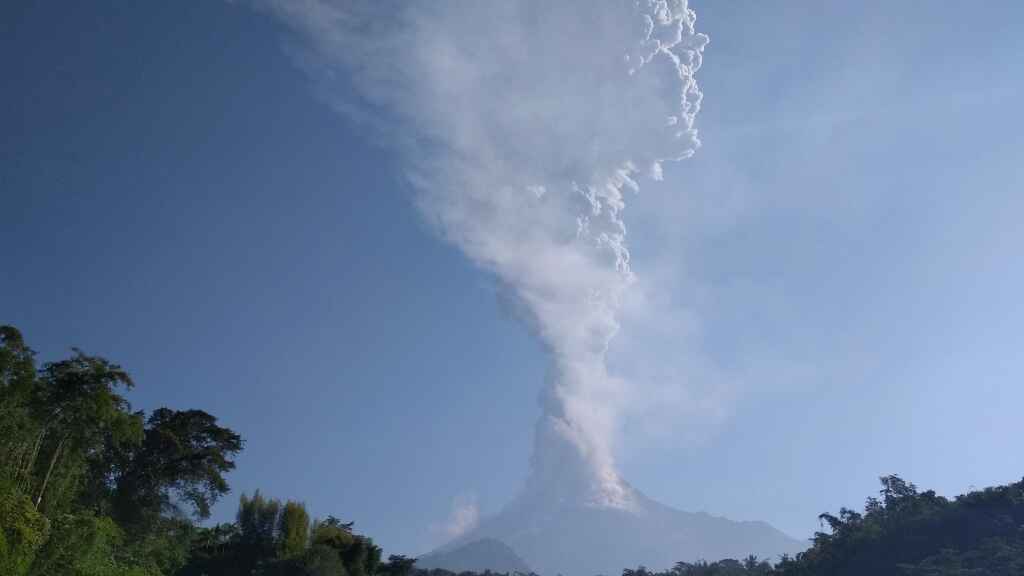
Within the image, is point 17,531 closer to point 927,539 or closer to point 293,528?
point 293,528

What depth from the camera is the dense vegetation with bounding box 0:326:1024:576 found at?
20328 millimetres

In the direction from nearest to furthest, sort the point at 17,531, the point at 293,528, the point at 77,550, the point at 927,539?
the point at 17,531 < the point at 77,550 < the point at 293,528 < the point at 927,539

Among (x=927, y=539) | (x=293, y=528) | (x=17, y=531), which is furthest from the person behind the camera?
(x=927, y=539)

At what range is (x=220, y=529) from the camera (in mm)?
50781

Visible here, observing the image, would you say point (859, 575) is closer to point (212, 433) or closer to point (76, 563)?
point (212, 433)

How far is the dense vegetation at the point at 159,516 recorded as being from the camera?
20.3m

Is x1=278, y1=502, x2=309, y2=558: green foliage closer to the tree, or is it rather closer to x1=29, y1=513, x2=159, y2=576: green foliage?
the tree

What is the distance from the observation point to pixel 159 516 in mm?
30516

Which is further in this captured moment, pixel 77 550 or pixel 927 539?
pixel 927 539

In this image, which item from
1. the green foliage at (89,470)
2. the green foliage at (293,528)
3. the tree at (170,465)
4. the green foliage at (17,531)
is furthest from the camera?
the green foliage at (293,528)

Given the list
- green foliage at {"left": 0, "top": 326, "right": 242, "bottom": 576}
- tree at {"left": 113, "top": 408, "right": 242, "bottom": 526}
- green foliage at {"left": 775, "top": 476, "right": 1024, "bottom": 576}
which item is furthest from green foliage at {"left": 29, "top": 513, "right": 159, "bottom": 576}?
green foliage at {"left": 775, "top": 476, "right": 1024, "bottom": 576}

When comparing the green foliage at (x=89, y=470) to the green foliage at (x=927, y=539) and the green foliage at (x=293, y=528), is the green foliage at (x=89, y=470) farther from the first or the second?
the green foliage at (x=927, y=539)

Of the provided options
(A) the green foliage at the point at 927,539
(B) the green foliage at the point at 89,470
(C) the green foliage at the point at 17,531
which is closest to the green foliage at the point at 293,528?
(B) the green foliage at the point at 89,470

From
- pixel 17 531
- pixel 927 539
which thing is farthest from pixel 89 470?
pixel 927 539
